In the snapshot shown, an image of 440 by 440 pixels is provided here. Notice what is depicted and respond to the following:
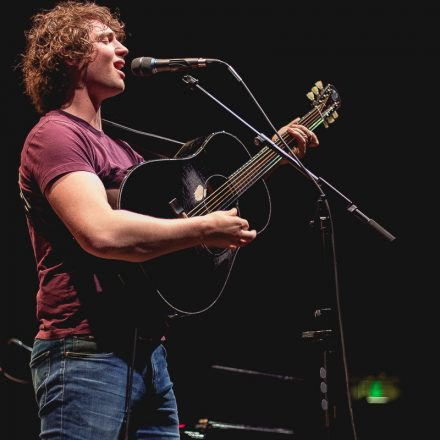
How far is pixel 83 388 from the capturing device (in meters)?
1.55

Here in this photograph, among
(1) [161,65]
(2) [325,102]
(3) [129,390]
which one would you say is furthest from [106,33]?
(3) [129,390]

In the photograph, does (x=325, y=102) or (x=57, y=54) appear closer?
(x=57, y=54)

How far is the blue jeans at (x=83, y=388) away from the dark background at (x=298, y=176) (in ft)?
7.05

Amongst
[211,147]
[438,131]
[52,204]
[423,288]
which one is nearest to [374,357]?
[423,288]

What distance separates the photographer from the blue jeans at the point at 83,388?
5.04 feet

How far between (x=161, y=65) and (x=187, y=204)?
55 centimetres

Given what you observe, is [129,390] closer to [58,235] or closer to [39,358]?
[39,358]

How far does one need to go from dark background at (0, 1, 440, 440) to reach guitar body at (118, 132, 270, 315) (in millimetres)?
1902

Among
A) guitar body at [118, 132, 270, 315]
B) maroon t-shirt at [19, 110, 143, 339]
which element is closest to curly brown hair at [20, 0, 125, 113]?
maroon t-shirt at [19, 110, 143, 339]

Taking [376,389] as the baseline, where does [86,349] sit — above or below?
below

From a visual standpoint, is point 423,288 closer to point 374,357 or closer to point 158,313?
point 374,357

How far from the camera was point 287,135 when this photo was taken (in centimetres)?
250

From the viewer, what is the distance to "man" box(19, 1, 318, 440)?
1.54 m

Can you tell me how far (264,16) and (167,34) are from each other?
727mm
